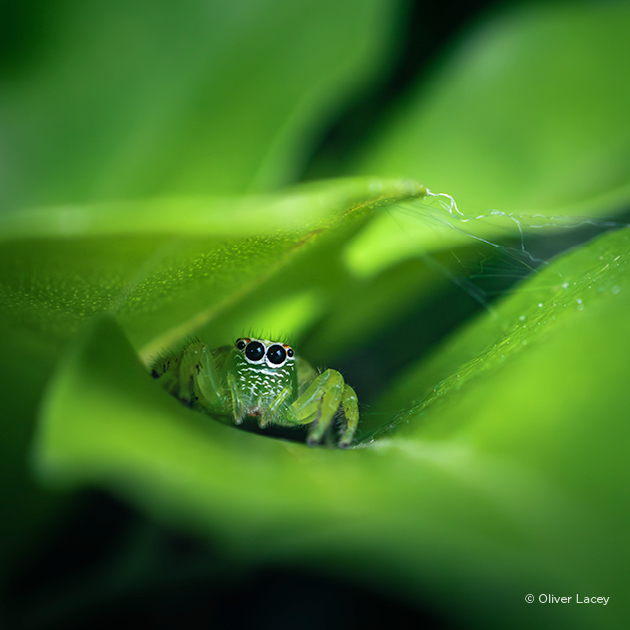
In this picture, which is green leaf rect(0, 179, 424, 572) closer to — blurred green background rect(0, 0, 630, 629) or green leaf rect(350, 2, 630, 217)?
blurred green background rect(0, 0, 630, 629)

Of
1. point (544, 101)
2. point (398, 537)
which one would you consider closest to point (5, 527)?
point (398, 537)

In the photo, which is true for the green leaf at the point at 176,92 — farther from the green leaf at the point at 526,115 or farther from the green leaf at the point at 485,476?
the green leaf at the point at 485,476

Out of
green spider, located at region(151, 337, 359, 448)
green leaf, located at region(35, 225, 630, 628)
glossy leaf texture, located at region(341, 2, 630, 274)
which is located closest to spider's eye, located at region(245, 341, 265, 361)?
green spider, located at region(151, 337, 359, 448)

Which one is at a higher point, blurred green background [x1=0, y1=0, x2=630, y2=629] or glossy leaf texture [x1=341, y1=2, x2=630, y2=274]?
glossy leaf texture [x1=341, y1=2, x2=630, y2=274]

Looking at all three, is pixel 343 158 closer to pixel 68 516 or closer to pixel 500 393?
pixel 500 393

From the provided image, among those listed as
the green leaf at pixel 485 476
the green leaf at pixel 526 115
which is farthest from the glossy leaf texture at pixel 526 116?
the green leaf at pixel 485 476

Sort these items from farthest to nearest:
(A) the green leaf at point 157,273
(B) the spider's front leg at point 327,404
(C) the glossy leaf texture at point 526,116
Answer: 1. (C) the glossy leaf texture at point 526,116
2. (B) the spider's front leg at point 327,404
3. (A) the green leaf at point 157,273
